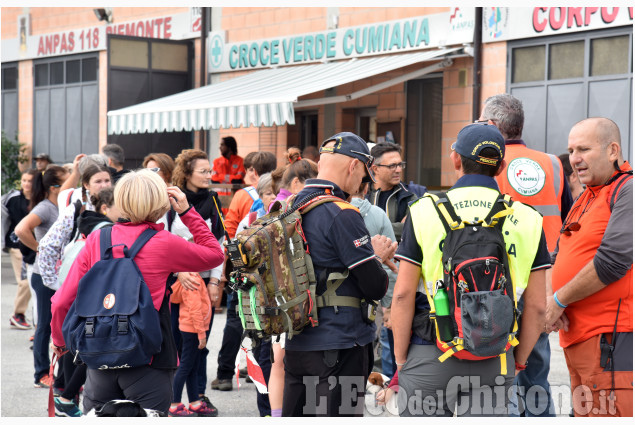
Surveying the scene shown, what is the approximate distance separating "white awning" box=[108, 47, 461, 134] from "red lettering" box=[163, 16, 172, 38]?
2702 mm

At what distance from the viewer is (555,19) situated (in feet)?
36.7

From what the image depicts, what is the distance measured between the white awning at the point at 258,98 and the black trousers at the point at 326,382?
781 cm

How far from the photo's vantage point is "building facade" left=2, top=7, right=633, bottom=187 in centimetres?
1133

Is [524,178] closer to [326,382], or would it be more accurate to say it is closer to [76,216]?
[326,382]

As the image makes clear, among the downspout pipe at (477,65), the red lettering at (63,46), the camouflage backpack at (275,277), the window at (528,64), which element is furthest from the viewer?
the red lettering at (63,46)

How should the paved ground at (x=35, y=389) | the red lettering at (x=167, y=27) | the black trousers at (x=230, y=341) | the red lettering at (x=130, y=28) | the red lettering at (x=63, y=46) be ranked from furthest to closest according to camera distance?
the red lettering at (x=63, y=46)
the red lettering at (x=130, y=28)
the red lettering at (x=167, y=27)
the black trousers at (x=230, y=341)
the paved ground at (x=35, y=389)

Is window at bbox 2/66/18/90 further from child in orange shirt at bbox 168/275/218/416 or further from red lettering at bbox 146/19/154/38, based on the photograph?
child in orange shirt at bbox 168/275/218/416

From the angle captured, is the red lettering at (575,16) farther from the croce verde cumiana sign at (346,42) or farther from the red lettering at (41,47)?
the red lettering at (41,47)

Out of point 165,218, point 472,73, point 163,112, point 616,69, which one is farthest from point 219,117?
point 165,218

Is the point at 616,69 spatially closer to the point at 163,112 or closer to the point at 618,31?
the point at 618,31

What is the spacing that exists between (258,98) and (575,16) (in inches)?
181

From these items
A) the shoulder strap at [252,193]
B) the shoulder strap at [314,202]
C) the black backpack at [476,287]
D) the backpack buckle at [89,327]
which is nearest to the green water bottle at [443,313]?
the black backpack at [476,287]

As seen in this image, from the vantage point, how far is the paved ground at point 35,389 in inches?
246

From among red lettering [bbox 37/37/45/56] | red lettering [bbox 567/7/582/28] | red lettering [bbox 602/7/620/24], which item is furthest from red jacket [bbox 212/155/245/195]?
red lettering [bbox 37/37/45/56]
